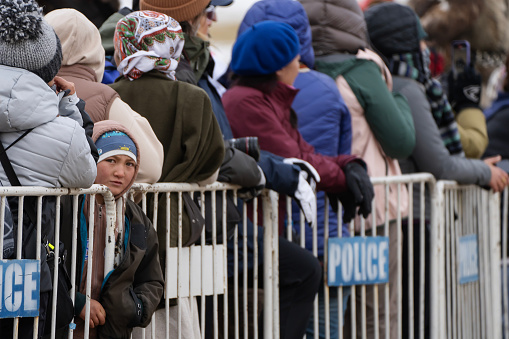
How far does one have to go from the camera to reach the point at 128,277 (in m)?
3.68

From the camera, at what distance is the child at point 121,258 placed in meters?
3.61

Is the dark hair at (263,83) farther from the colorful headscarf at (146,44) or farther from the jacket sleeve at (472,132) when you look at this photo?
the jacket sleeve at (472,132)

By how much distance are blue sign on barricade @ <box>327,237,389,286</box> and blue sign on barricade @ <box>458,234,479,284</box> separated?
0.83 metres

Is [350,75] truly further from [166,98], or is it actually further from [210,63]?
[166,98]

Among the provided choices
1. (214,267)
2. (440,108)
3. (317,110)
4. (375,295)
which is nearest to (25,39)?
(214,267)

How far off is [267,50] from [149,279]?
1.82m

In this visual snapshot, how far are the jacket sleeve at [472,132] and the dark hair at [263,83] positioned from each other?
1.94 m

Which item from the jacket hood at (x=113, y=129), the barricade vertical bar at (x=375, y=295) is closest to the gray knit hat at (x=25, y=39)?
the jacket hood at (x=113, y=129)

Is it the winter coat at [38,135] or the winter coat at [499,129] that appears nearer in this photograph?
the winter coat at [38,135]

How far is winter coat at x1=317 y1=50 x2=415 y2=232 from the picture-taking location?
5645mm

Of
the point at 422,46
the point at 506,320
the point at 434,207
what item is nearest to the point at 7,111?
the point at 434,207

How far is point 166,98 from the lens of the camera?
14.0ft

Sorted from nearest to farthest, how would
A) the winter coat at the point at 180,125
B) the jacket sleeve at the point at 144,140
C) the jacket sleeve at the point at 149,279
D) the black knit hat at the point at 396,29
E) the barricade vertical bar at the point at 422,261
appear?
1. the jacket sleeve at the point at 149,279
2. the jacket sleeve at the point at 144,140
3. the winter coat at the point at 180,125
4. the barricade vertical bar at the point at 422,261
5. the black knit hat at the point at 396,29

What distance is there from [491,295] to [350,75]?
195 cm
